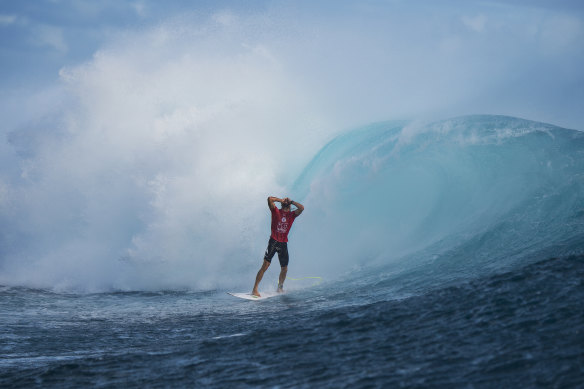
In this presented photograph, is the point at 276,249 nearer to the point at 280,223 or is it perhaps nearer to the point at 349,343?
the point at 280,223

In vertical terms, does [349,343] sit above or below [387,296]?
below

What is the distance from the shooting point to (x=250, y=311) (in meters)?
7.27

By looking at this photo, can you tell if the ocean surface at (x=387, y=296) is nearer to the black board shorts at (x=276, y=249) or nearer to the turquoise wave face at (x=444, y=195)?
the turquoise wave face at (x=444, y=195)

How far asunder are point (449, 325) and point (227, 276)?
7502 mm

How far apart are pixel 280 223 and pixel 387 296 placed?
2.51m

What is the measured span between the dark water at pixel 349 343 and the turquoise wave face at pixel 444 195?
226cm

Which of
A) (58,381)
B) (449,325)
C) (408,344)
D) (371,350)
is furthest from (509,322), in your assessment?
(58,381)

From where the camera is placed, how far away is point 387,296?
6711mm

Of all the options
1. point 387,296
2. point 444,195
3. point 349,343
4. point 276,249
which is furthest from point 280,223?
point 444,195

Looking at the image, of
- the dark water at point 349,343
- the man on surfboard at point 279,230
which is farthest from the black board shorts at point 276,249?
the dark water at point 349,343

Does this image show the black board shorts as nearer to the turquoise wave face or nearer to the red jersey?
the red jersey

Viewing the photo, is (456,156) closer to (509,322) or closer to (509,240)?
(509,240)

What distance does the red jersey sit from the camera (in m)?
8.56

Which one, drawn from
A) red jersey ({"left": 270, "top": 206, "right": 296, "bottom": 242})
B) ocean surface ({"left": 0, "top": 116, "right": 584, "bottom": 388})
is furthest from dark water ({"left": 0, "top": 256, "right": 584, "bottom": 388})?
red jersey ({"left": 270, "top": 206, "right": 296, "bottom": 242})
